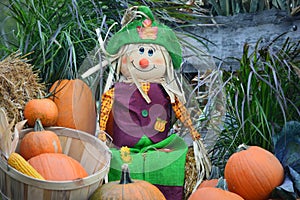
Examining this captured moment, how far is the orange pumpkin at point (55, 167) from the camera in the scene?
1.44 metres

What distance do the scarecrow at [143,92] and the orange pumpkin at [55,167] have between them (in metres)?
0.28

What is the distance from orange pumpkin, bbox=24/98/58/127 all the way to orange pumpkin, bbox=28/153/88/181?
0.25m

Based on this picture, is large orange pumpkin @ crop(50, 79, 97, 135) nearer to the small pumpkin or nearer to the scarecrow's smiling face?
the scarecrow's smiling face

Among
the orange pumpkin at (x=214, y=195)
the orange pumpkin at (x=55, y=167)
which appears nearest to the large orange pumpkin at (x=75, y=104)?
the orange pumpkin at (x=55, y=167)

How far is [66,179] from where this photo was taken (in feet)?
4.73

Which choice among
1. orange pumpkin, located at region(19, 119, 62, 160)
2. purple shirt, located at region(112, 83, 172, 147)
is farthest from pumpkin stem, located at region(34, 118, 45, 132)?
purple shirt, located at region(112, 83, 172, 147)

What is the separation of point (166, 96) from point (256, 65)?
0.40 meters

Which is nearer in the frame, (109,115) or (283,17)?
(109,115)

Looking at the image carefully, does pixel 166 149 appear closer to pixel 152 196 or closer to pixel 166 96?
pixel 166 96

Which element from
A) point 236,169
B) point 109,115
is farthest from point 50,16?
point 236,169

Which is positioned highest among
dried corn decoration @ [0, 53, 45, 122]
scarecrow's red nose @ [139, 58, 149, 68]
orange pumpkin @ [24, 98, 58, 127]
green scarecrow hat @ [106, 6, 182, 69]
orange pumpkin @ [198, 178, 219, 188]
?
green scarecrow hat @ [106, 6, 182, 69]

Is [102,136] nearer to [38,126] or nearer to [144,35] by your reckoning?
[38,126]

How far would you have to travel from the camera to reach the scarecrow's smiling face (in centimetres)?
183

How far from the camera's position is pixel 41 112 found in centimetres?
171
